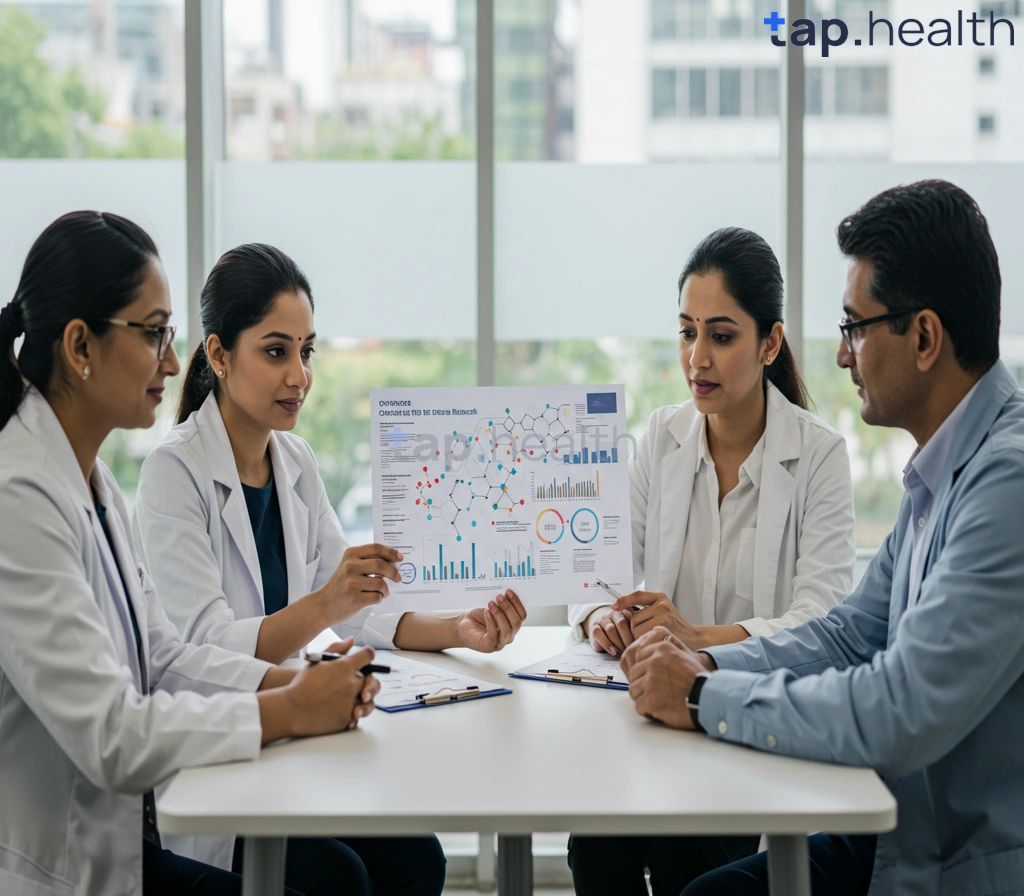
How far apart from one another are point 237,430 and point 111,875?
108 cm

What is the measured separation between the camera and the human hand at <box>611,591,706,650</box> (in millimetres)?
1934

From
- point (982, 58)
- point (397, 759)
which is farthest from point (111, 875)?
point (982, 58)

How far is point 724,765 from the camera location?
4.42 ft

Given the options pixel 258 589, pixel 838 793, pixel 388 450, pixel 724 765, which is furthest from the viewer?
pixel 258 589

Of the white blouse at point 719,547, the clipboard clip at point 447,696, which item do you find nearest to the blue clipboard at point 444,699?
the clipboard clip at point 447,696

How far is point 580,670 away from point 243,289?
→ 3.84 feet

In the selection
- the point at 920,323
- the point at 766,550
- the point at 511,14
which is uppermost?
the point at 511,14

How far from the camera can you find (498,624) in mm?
2006

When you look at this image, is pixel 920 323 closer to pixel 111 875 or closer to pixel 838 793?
pixel 838 793

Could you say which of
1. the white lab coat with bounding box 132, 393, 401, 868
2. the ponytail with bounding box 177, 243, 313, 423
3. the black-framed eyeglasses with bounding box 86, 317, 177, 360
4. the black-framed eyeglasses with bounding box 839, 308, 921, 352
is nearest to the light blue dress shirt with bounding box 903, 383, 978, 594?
the black-framed eyeglasses with bounding box 839, 308, 921, 352

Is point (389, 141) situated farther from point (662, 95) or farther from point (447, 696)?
point (447, 696)

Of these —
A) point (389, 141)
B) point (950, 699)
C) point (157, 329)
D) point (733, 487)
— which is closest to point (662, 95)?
point (389, 141)

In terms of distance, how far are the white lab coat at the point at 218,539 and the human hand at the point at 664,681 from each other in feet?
2.36

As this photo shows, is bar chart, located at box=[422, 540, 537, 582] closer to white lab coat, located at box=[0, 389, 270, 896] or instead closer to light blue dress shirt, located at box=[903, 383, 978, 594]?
white lab coat, located at box=[0, 389, 270, 896]
